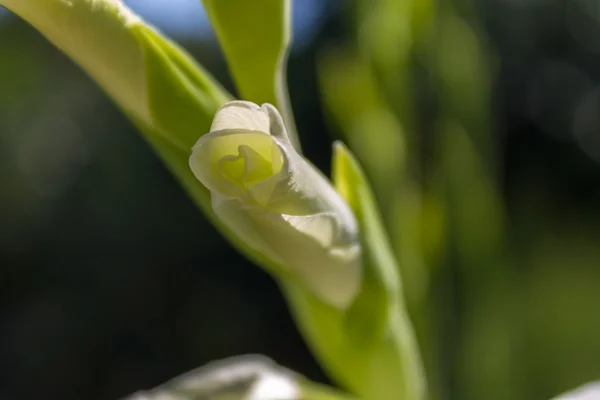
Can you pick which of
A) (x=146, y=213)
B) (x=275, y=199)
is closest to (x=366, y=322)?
(x=275, y=199)

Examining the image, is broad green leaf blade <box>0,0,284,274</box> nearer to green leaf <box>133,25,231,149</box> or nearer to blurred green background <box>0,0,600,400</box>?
green leaf <box>133,25,231,149</box>

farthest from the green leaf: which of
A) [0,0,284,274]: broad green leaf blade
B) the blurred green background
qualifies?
the blurred green background

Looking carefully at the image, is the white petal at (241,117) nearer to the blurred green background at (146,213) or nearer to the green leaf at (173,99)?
the green leaf at (173,99)

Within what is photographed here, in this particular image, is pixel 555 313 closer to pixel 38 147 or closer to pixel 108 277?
pixel 108 277

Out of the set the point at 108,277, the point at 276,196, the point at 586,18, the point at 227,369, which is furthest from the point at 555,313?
the point at 586,18

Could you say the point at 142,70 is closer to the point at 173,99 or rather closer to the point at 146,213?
the point at 173,99

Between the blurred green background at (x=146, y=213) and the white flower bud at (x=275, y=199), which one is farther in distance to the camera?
the blurred green background at (x=146, y=213)

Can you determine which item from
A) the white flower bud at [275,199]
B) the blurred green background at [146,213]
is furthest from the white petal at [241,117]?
the blurred green background at [146,213]

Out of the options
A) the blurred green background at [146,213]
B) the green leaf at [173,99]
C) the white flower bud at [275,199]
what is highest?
the green leaf at [173,99]
